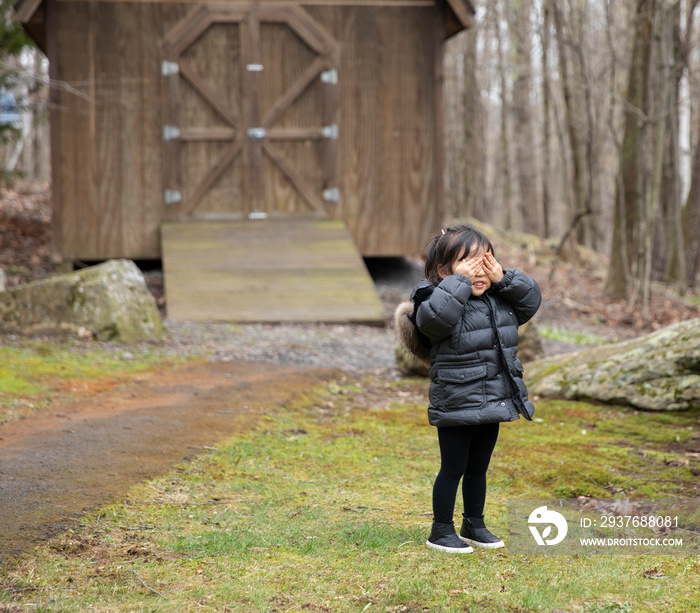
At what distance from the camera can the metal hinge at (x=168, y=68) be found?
11516 millimetres

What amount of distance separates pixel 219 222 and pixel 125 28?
321 cm

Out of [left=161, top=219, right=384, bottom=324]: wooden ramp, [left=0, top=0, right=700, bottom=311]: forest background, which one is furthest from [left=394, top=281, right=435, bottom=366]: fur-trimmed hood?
[left=0, top=0, right=700, bottom=311]: forest background

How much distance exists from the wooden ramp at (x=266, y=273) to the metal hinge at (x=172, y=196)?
373 millimetres

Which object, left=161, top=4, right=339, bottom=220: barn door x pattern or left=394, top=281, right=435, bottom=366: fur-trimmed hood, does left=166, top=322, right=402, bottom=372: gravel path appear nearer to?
left=161, top=4, right=339, bottom=220: barn door x pattern

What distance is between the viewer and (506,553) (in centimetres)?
319

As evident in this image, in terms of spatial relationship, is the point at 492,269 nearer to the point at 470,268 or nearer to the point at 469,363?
the point at 470,268

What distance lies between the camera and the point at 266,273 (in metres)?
10.4

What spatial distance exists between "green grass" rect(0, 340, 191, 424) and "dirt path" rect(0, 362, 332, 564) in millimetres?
258

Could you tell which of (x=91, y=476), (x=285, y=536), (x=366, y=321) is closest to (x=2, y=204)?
(x=366, y=321)

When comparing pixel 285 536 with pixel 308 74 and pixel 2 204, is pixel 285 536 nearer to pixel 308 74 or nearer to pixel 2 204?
pixel 308 74

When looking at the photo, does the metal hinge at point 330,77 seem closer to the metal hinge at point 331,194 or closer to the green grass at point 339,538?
the metal hinge at point 331,194

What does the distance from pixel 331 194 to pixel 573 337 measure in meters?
4.35

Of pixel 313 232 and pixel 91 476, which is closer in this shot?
pixel 91 476

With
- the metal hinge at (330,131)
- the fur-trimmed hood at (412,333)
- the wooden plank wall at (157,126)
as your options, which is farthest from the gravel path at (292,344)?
the fur-trimmed hood at (412,333)
